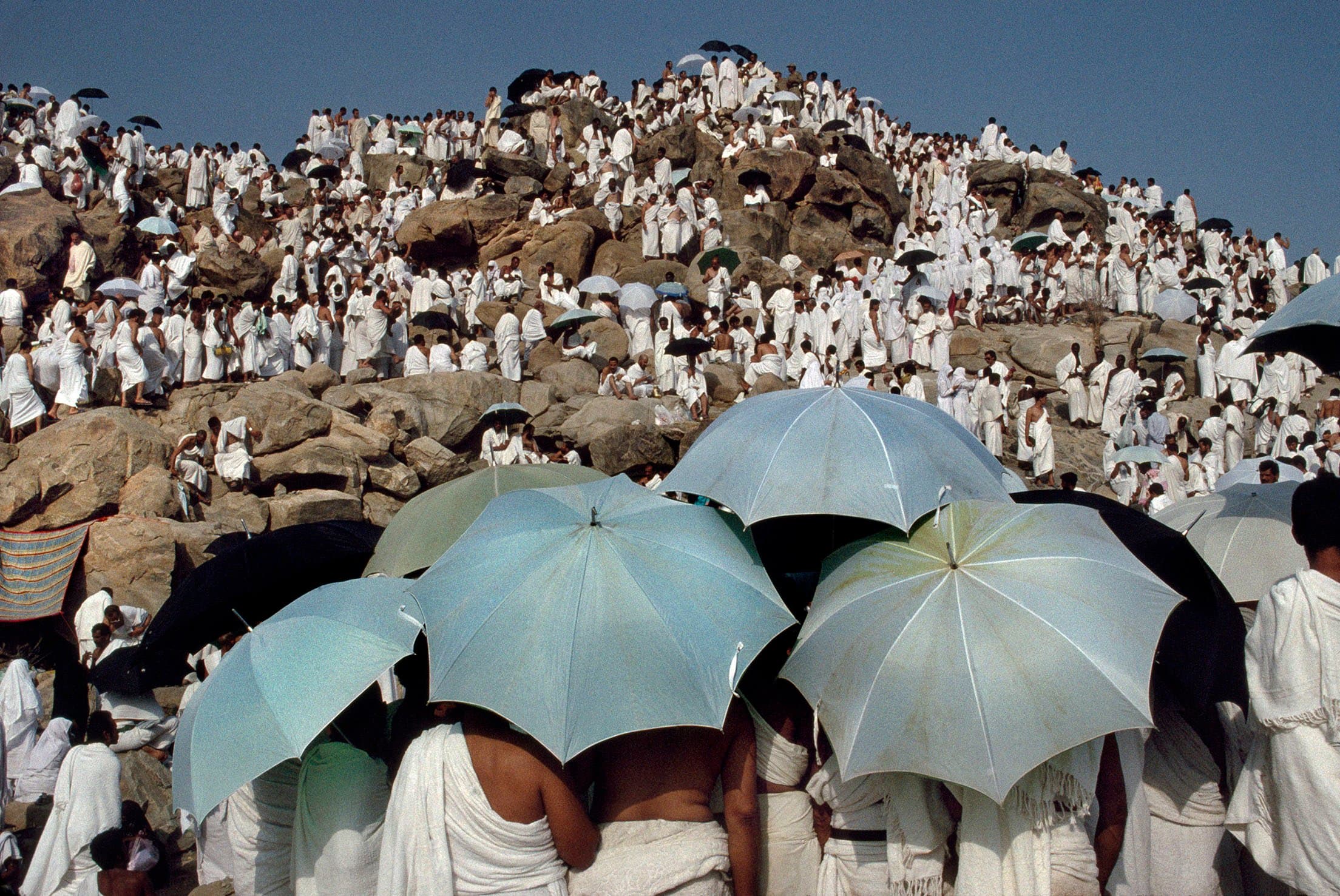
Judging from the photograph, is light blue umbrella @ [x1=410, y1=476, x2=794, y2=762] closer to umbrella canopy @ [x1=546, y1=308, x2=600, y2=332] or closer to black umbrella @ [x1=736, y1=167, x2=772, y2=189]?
umbrella canopy @ [x1=546, y1=308, x2=600, y2=332]

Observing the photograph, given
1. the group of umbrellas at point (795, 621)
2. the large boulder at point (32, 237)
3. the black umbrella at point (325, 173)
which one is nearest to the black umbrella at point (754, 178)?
the black umbrella at point (325, 173)

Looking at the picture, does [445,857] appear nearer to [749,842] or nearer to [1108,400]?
[749,842]

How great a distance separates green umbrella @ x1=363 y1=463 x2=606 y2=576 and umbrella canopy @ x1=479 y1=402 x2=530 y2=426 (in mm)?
10285

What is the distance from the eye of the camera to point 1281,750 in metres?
3.56

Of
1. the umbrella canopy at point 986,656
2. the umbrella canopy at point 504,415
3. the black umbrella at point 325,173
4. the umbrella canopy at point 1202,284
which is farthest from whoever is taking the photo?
the black umbrella at point 325,173

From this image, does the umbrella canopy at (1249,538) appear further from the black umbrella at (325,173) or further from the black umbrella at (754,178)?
the black umbrella at (325,173)

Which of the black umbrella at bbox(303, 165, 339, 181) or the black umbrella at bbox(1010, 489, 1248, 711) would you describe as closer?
the black umbrella at bbox(1010, 489, 1248, 711)

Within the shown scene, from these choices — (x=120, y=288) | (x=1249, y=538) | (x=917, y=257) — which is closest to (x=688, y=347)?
(x=917, y=257)

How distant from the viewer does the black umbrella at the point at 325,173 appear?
30094 millimetres

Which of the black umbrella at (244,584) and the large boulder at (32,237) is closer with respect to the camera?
the black umbrella at (244,584)

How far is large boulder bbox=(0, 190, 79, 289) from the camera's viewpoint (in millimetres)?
20266

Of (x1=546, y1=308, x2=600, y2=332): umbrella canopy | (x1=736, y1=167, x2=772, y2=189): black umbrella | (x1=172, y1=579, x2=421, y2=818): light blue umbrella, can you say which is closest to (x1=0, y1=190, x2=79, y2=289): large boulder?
(x1=546, y1=308, x2=600, y2=332): umbrella canopy

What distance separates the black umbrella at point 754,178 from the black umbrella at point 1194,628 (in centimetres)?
2537

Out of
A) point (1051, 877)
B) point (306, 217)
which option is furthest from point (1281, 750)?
point (306, 217)
